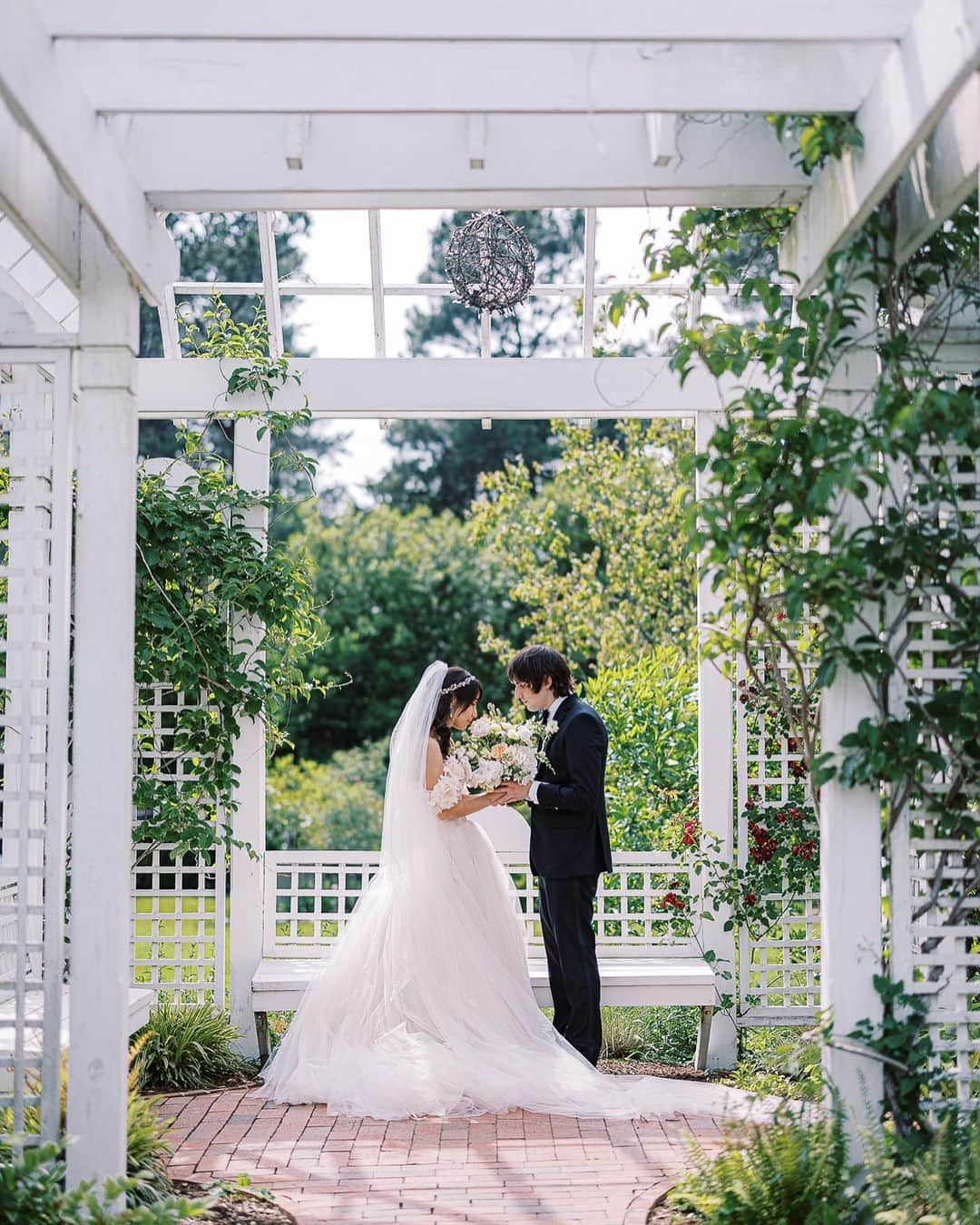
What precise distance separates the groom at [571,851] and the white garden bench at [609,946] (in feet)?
0.78

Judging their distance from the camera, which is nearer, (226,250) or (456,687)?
(456,687)

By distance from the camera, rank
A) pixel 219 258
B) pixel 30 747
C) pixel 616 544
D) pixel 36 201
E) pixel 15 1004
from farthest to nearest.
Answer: pixel 219 258 → pixel 616 544 → pixel 30 747 → pixel 15 1004 → pixel 36 201

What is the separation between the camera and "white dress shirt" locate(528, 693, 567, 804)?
19.3ft

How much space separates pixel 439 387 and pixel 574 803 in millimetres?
2024

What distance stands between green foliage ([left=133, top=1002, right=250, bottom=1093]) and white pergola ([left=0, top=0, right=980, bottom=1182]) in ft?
5.91

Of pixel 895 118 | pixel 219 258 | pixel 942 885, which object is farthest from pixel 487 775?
pixel 219 258

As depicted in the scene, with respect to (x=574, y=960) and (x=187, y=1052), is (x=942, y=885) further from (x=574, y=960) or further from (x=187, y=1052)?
(x=187, y=1052)

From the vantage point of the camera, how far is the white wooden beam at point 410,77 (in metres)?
3.44

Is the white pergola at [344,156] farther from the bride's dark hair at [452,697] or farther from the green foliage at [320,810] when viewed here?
the green foliage at [320,810]

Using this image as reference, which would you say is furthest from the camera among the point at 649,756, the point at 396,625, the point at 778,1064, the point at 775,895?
the point at 396,625

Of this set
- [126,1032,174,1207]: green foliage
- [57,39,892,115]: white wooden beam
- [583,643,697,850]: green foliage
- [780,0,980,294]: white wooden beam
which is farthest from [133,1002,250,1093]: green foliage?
[780,0,980,294]: white wooden beam

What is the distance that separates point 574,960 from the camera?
581 cm

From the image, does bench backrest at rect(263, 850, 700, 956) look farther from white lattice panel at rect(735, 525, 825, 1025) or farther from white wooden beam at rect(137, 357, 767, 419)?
white wooden beam at rect(137, 357, 767, 419)

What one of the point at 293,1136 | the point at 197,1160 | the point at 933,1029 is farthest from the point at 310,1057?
the point at 933,1029
